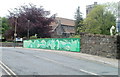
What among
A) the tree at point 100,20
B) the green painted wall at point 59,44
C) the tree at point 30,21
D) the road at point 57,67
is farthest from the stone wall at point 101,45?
the tree at point 30,21

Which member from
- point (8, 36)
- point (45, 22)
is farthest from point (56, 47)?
point (8, 36)

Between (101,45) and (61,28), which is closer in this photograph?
(101,45)

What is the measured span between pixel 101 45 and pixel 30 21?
39.2m

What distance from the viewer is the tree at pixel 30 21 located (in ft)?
178

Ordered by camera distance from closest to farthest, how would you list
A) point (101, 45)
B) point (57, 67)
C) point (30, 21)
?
point (57, 67) → point (101, 45) → point (30, 21)

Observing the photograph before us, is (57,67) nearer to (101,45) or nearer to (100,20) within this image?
(101,45)

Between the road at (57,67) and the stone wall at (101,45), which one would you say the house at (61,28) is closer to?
the stone wall at (101,45)

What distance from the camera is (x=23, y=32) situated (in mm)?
55844

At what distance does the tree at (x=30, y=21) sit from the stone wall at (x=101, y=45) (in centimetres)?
3359

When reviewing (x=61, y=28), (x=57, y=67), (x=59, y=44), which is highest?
(x=61, y=28)

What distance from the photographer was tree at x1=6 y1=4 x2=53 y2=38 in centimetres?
5411

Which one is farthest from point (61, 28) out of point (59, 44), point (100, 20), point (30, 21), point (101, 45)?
point (101, 45)

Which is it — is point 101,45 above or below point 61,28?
below

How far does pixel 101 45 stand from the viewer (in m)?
18.9
